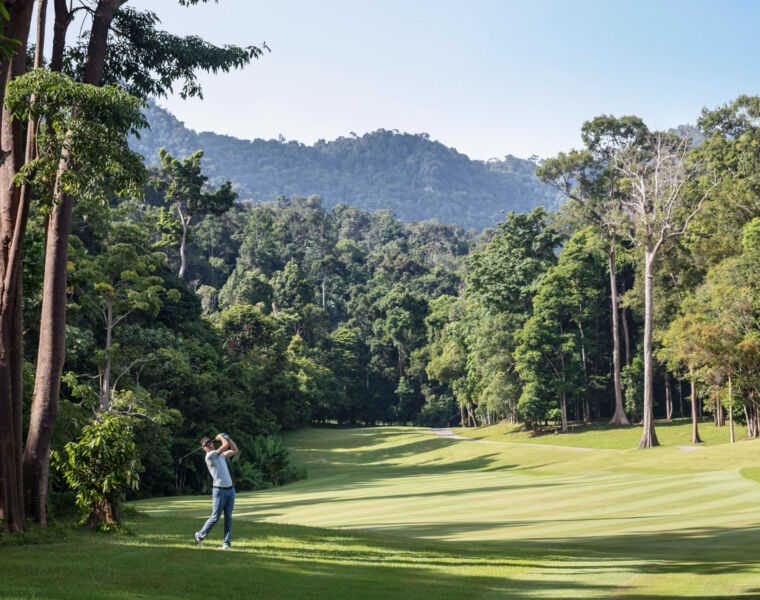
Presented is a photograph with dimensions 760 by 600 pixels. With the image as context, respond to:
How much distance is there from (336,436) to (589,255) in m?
29.1

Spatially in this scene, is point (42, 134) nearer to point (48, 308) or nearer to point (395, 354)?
point (48, 308)

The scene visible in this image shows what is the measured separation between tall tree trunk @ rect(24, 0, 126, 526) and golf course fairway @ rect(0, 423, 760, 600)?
1.73 m

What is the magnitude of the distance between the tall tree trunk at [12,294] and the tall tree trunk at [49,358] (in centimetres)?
81

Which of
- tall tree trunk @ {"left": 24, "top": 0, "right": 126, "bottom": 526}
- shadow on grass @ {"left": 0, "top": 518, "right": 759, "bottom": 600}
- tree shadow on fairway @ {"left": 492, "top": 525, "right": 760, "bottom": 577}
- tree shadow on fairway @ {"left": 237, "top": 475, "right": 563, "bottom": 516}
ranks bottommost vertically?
tree shadow on fairway @ {"left": 237, "top": 475, "right": 563, "bottom": 516}

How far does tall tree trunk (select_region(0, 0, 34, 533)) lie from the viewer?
37.7ft

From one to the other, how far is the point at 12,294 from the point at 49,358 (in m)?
1.74

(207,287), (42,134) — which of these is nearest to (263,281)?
(207,287)

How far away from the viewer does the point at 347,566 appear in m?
10.3

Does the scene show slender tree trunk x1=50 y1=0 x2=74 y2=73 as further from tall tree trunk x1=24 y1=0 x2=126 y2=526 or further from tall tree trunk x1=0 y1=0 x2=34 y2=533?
tall tree trunk x1=0 y1=0 x2=34 y2=533

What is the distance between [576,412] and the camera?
6150cm

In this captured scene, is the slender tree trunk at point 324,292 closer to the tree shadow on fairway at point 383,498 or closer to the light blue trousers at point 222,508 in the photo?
the tree shadow on fairway at point 383,498

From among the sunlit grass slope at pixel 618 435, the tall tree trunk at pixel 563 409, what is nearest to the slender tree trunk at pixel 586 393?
the tall tree trunk at pixel 563 409

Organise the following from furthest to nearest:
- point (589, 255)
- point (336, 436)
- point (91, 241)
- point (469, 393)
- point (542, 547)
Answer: point (469, 393)
point (336, 436)
point (589, 255)
point (91, 241)
point (542, 547)

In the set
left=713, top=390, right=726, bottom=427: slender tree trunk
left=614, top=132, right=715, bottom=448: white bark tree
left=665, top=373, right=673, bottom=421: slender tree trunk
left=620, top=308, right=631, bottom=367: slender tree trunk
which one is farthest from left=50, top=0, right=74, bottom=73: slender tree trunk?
left=620, top=308, right=631, bottom=367: slender tree trunk
